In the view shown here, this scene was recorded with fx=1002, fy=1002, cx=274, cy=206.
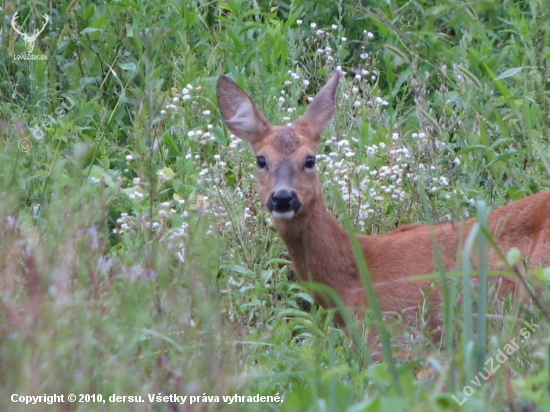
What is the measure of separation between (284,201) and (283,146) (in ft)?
1.66

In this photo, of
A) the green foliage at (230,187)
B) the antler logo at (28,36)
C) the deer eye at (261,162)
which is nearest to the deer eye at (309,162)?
the deer eye at (261,162)

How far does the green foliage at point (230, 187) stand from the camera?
2.63m

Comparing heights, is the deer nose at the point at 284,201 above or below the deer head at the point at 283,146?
below

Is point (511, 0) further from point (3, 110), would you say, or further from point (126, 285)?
point (126, 285)

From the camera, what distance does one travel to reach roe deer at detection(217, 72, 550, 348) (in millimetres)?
4680

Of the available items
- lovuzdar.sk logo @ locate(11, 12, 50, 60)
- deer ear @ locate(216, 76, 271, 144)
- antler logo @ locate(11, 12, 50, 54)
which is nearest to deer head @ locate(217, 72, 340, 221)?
deer ear @ locate(216, 76, 271, 144)

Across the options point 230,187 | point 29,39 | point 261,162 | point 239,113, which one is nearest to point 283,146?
point 261,162

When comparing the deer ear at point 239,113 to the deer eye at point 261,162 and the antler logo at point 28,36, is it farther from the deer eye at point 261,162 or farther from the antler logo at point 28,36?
the antler logo at point 28,36

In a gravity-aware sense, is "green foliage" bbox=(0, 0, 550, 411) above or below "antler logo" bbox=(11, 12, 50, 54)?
below

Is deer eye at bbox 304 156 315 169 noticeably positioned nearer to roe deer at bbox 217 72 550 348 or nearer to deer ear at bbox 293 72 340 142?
roe deer at bbox 217 72 550 348

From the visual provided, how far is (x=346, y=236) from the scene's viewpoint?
510cm

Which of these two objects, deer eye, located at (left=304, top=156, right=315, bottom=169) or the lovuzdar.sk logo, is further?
the lovuzdar.sk logo

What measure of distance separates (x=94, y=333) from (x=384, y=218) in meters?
3.15

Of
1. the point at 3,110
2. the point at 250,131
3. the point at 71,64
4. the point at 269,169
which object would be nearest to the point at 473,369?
the point at 269,169
